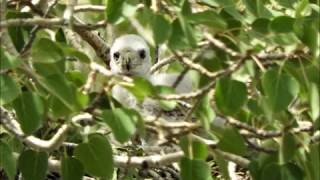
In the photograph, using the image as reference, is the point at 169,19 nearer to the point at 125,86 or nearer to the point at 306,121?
the point at 125,86

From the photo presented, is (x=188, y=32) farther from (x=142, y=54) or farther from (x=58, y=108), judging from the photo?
(x=142, y=54)

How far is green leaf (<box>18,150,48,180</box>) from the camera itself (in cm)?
155

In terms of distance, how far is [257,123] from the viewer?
145cm

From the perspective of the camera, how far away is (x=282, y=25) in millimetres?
1252

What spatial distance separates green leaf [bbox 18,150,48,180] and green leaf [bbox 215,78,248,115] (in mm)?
452

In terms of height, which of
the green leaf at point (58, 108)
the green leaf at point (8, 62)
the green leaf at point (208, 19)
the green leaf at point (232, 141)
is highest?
the green leaf at point (208, 19)

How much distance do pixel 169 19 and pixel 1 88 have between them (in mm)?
294


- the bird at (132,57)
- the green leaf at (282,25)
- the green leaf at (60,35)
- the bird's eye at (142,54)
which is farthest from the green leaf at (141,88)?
the bird's eye at (142,54)

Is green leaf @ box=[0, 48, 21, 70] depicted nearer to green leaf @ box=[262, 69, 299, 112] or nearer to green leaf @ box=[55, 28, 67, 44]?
green leaf @ box=[262, 69, 299, 112]

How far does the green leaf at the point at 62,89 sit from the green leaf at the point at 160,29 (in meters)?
0.16

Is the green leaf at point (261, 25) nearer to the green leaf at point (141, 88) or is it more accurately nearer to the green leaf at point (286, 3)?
the green leaf at point (141, 88)

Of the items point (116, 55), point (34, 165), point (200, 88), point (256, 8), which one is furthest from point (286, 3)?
point (116, 55)

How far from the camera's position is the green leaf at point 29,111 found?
4.22ft

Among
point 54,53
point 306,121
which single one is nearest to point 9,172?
point 54,53
